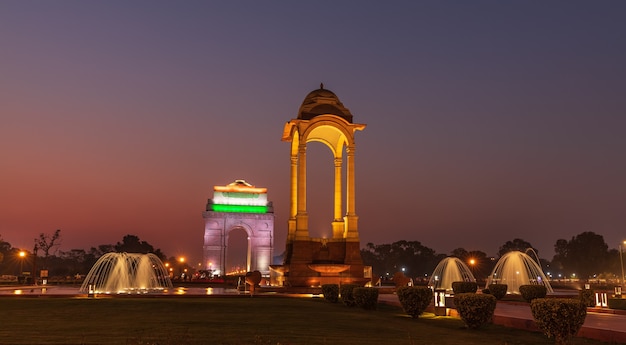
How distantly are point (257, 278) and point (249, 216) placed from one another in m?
58.4

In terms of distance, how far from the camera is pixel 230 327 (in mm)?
12211

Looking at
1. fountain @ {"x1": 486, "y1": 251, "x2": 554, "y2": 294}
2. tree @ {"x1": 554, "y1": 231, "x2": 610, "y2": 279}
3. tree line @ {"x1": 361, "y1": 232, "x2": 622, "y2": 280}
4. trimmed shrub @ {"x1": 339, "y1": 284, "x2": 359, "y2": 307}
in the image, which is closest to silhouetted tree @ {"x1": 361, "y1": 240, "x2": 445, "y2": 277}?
tree line @ {"x1": 361, "y1": 232, "x2": 622, "y2": 280}

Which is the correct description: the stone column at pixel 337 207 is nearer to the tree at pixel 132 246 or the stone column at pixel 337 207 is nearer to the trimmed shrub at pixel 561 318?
the trimmed shrub at pixel 561 318

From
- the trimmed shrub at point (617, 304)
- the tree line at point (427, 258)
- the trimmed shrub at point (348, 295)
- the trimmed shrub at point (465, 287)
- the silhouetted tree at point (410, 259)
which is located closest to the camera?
the trimmed shrub at point (617, 304)

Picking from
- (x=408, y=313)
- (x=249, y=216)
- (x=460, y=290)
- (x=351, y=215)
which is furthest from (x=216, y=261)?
(x=408, y=313)

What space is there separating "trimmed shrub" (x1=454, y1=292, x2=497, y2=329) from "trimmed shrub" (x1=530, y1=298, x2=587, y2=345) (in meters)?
2.01

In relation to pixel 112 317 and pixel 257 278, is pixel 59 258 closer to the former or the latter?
pixel 257 278

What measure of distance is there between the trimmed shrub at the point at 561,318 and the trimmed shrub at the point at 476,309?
6.58 ft

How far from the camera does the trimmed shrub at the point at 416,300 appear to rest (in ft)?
51.4

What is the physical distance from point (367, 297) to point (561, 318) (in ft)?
26.9

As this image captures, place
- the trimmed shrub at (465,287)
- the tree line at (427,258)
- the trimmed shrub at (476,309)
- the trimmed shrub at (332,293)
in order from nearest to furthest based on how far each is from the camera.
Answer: the trimmed shrub at (476,309), the trimmed shrub at (332,293), the trimmed shrub at (465,287), the tree line at (427,258)

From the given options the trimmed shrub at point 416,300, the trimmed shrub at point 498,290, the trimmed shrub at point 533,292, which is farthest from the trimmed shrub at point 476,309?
the trimmed shrub at point 498,290

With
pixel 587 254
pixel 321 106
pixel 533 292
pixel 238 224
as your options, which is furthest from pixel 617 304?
pixel 587 254

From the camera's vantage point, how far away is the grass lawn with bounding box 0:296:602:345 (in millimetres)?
10516
